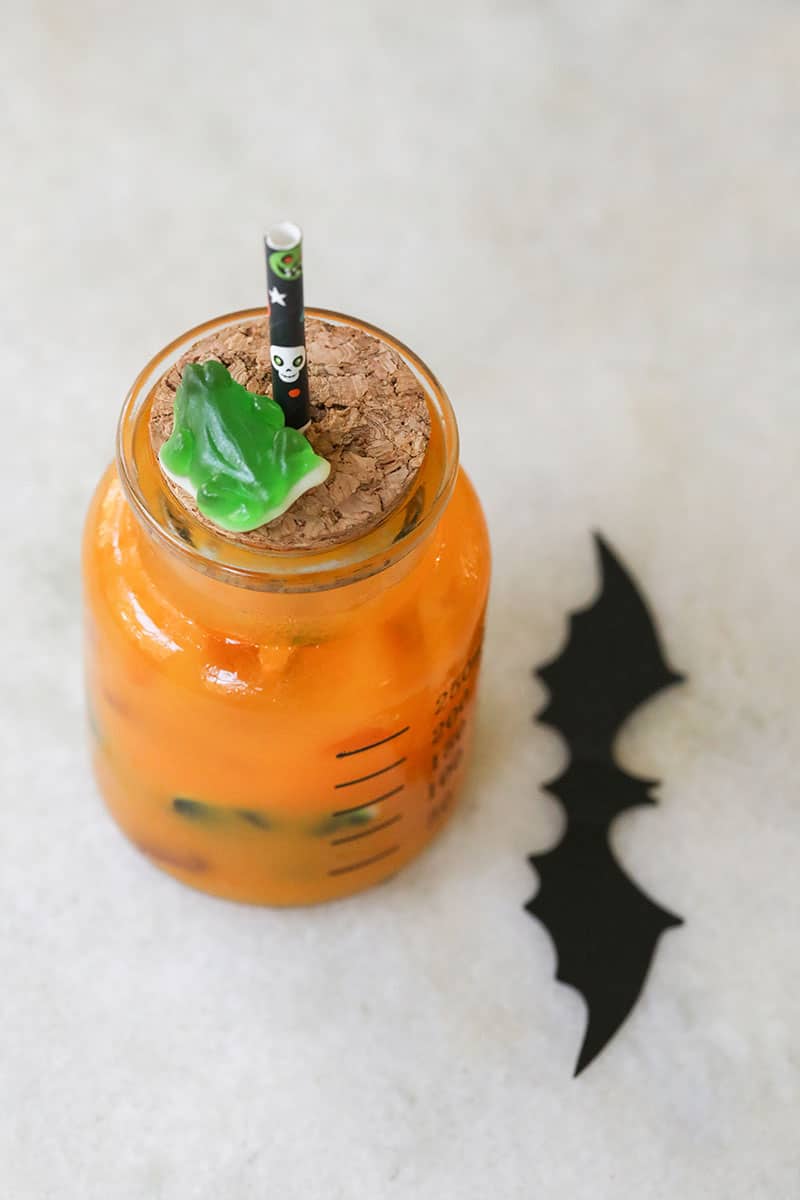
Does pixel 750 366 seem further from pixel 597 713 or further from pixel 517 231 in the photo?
pixel 597 713

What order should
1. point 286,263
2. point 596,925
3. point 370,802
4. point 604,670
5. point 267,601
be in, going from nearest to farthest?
point 286,263 → point 267,601 → point 370,802 → point 596,925 → point 604,670

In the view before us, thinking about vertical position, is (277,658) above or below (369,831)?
above

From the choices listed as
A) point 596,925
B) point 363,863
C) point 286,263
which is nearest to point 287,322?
point 286,263

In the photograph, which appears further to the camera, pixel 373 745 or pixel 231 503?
pixel 373 745

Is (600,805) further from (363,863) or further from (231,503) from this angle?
(231,503)

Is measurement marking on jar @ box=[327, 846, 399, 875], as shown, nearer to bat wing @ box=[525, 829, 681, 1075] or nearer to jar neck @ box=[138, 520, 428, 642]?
bat wing @ box=[525, 829, 681, 1075]

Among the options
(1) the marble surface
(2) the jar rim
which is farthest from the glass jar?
(1) the marble surface

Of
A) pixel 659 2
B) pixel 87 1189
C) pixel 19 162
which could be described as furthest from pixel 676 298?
pixel 87 1189
